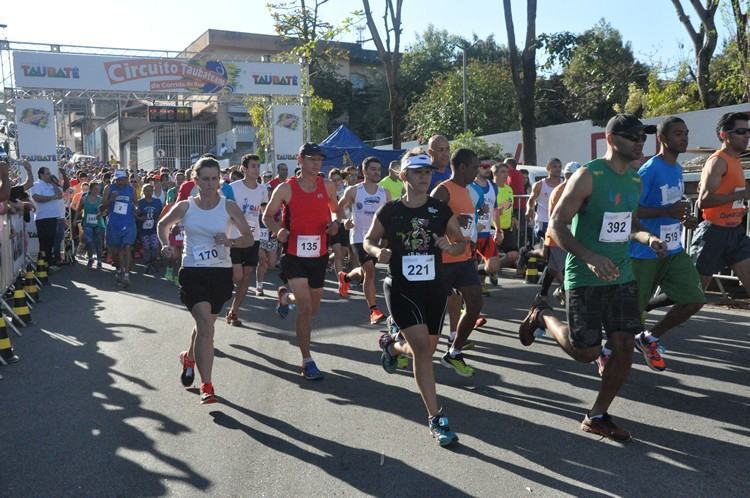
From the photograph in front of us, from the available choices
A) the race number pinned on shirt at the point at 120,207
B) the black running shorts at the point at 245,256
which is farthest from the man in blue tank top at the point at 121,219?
the black running shorts at the point at 245,256

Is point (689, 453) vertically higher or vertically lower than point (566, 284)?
lower

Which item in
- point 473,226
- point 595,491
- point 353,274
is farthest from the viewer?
point 353,274

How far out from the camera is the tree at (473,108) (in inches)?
1491

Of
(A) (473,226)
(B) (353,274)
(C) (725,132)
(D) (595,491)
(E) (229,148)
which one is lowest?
(D) (595,491)

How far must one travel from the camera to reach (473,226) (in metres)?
7.04

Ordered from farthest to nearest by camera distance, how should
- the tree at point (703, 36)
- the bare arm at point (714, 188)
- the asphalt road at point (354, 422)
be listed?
the tree at point (703, 36) → the bare arm at point (714, 188) → the asphalt road at point (354, 422)

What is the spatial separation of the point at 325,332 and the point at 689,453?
475 centimetres

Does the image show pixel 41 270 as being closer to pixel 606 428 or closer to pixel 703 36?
pixel 606 428

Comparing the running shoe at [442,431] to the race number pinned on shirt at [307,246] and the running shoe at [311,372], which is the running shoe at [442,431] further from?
the race number pinned on shirt at [307,246]

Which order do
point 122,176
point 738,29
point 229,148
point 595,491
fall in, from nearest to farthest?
1. point 595,491
2. point 122,176
3. point 738,29
4. point 229,148

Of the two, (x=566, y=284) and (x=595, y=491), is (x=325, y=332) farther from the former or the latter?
(x=595, y=491)

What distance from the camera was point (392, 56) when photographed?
26688 millimetres

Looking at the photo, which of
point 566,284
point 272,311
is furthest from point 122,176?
point 566,284

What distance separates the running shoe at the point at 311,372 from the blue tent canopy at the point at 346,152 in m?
15.7
